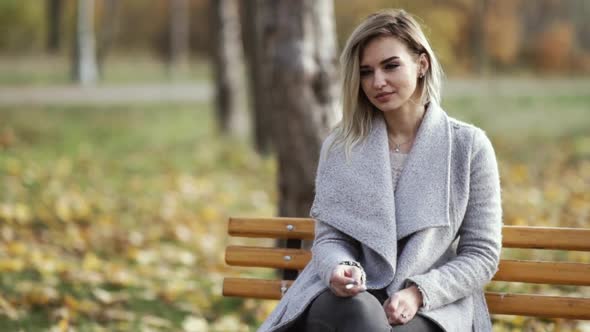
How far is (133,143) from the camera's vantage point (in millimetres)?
11273

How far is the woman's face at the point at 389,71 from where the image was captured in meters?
2.96

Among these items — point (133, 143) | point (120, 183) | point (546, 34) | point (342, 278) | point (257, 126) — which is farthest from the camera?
point (546, 34)

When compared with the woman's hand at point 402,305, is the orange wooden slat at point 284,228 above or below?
above

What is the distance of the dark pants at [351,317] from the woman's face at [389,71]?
2.34 feet

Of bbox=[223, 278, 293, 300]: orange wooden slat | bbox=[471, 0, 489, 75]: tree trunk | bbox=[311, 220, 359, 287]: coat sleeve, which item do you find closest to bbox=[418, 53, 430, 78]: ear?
bbox=[311, 220, 359, 287]: coat sleeve

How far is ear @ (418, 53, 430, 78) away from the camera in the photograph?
3.02m

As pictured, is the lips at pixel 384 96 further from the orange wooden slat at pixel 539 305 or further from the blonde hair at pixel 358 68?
the orange wooden slat at pixel 539 305

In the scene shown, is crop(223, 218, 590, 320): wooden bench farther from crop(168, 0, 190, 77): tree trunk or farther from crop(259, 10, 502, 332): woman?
crop(168, 0, 190, 77): tree trunk

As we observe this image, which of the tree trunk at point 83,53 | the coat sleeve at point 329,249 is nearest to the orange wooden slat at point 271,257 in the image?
the coat sleeve at point 329,249

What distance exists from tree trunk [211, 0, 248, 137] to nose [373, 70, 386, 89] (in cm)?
856

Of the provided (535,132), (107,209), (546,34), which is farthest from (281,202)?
(546,34)

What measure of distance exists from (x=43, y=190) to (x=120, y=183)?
115 cm

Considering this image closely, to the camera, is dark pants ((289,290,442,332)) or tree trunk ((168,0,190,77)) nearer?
dark pants ((289,290,442,332))

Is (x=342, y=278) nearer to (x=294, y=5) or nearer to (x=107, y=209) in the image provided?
(x=294, y=5)
